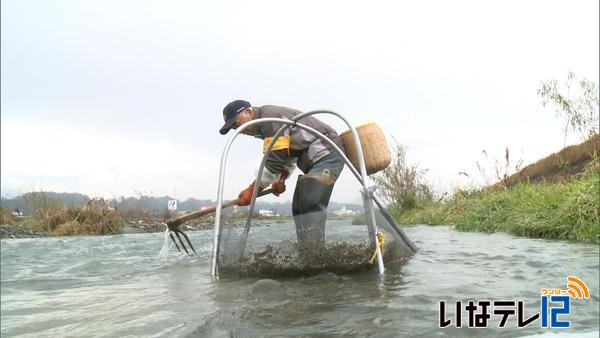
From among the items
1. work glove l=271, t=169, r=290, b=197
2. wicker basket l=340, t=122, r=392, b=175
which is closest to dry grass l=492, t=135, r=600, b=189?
wicker basket l=340, t=122, r=392, b=175

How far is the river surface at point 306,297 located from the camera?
7.50 feet

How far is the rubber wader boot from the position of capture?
4.23 metres

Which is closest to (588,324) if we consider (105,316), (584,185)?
(105,316)

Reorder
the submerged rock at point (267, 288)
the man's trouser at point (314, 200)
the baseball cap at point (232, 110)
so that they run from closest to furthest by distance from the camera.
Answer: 1. the submerged rock at point (267, 288)
2. the man's trouser at point (314, 200)
3. the baseball cap at point (232, 110)

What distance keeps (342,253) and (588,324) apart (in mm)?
2273

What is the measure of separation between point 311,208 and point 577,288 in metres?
2.28

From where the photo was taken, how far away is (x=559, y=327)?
2037 mm

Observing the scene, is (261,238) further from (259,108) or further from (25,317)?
(25,317)

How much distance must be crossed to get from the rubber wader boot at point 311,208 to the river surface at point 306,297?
0.57 feet

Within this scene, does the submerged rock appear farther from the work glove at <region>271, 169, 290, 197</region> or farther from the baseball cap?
the baseball cap

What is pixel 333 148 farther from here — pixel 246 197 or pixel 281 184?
pixel 246 197

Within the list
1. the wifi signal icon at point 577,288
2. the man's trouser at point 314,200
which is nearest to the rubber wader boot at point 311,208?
the man's trouser at point 314,200

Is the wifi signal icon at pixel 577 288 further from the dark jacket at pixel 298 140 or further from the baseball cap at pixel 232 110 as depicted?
the baseball cap at pixel 232 110

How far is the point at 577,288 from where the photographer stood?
2.93 meters
